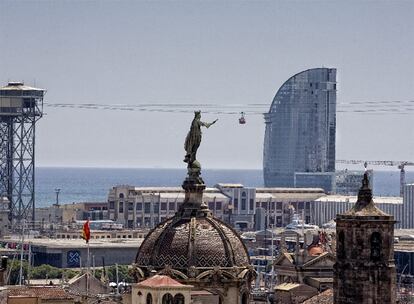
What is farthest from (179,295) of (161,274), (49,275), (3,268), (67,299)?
(49,275)

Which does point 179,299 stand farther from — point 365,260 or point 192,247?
point 365,260

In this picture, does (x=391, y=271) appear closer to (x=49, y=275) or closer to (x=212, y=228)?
(x=212, y=228)

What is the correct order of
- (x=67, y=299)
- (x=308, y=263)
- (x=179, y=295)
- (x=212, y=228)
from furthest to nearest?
(x=308, y=263), (x=67, y=299), (x=212, y=228), (x=179, y=295)

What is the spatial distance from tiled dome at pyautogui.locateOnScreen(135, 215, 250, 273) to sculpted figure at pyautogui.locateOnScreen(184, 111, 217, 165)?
8.23 ft

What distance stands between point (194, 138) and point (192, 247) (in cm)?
462

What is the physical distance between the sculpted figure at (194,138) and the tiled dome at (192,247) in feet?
8.23

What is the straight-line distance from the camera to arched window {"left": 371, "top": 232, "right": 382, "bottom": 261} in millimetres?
76125

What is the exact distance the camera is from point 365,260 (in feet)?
250

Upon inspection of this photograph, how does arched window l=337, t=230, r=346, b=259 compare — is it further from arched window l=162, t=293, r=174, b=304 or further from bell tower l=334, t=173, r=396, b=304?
arched window l=162, t=293, r=174, b=304

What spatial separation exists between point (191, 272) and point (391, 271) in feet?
25.3

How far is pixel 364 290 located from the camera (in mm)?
75875

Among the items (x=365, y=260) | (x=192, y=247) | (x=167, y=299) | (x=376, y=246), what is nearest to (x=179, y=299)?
(x=167, y=299)

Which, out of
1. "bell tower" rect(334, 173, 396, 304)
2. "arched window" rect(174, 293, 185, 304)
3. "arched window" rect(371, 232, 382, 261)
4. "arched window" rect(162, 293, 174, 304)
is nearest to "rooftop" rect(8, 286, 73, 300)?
"bell tower" rect(334, 173, 396, 304)

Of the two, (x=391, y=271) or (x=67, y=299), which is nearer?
(x=391, y=271)
